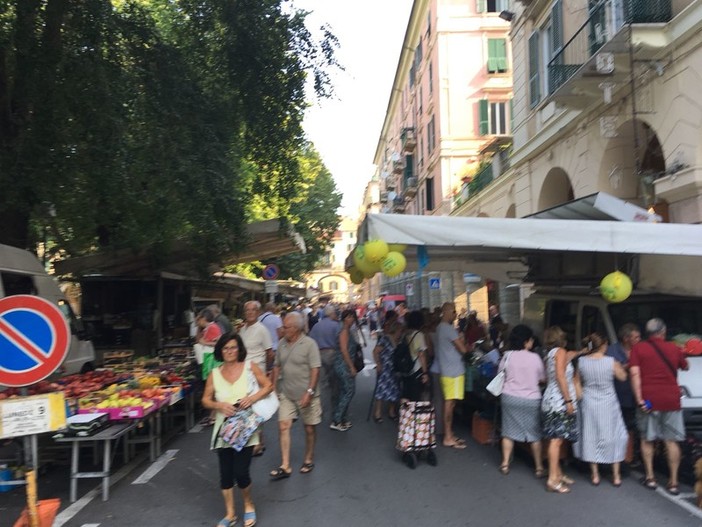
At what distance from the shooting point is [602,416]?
5863 millimetres

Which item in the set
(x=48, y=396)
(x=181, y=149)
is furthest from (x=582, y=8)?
(x=48, y=396)

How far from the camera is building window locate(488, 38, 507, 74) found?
2861cm

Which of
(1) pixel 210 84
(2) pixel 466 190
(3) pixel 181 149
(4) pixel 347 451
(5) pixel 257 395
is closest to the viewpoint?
(5) pixel 257 395

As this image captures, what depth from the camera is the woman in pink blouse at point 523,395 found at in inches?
240

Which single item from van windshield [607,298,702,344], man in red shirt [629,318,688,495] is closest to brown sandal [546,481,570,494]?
man in red shirt [629,318,688,495]

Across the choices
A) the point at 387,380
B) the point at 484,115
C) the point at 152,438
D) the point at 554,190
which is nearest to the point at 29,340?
the point at 152,438

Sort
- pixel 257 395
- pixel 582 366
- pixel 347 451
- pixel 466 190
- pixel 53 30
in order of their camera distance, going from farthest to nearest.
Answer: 1. pixel 466 190
2. pixel 53 30
3. pixel 347 451
4. pixel 582 366
5. pixel 257 395

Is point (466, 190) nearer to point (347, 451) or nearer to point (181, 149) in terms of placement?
point (181, 149)

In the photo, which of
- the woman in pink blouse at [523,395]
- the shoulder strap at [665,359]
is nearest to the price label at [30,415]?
the woman in pink blouse at [523,395]

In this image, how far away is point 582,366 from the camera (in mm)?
5926

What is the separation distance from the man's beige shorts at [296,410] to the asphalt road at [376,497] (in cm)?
61

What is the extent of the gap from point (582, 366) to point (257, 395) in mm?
3234

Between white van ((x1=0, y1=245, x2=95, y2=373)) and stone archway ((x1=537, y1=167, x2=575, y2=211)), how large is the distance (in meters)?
11.1

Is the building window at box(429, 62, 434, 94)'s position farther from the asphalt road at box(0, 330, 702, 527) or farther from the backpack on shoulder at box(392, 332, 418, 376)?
the asphalt road at box(0, 330, 702, 527)
